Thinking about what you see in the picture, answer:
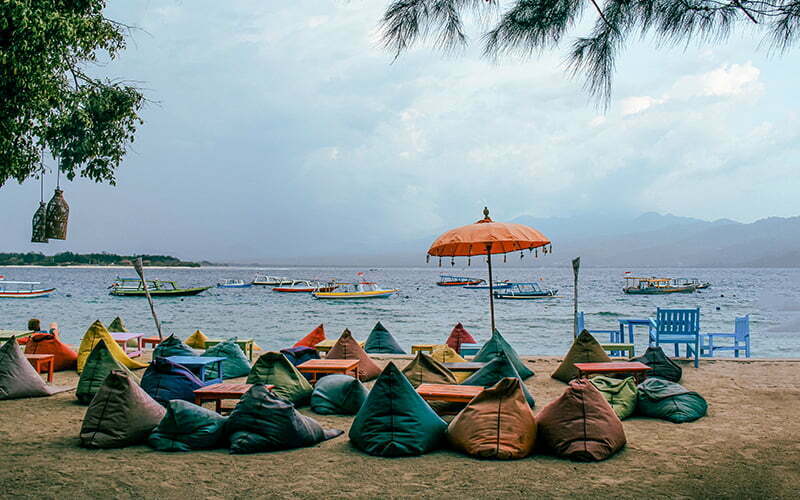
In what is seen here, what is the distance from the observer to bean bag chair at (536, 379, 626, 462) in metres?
4.71

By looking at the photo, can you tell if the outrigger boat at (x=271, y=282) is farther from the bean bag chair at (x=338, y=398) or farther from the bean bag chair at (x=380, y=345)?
the bean bag chair at (x=338, y=398)

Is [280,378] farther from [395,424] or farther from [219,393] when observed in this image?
[395,424]

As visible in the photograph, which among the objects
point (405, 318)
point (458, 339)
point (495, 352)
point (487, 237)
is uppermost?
point (487, 237)

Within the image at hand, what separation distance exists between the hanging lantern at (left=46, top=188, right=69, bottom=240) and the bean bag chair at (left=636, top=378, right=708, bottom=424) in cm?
608

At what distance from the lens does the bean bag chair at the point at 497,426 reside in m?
4.73

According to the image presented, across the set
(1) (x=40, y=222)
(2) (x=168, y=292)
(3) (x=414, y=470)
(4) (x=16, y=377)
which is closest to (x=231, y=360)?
(4) (x=16, y=377)

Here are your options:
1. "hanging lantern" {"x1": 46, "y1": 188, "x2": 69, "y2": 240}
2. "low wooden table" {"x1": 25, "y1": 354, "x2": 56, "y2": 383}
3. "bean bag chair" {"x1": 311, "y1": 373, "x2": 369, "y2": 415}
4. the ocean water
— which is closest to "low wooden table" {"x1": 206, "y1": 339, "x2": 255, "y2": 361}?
"low wooden table" {"x1": 25, "y1": 354, "x2": 56, "y2": 383}

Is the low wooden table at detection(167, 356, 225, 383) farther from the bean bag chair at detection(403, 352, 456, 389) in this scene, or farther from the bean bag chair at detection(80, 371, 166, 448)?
the bean bag chair at detection(403, 352, 456, 389)

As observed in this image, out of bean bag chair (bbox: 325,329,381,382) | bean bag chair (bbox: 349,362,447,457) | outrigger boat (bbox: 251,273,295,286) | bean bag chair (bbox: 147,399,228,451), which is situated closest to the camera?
bean bag chair (bbox: 349,362,447,457)

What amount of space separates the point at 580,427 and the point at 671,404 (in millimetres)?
1907

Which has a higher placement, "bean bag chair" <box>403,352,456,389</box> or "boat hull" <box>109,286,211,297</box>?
"bean bag chair" <box>403,352,456,389</box>

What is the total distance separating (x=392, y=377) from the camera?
5.09 metres

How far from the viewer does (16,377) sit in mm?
7230

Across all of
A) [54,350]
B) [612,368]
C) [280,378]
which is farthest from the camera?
[54,350]
